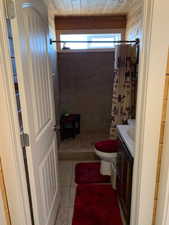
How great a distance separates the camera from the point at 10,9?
86cm

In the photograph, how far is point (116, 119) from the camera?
9.71ft

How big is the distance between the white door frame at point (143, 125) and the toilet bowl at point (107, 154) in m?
1.06

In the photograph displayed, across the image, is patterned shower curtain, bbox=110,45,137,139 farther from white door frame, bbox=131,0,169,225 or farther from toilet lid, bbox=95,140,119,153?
white door frame, bbox=131,0,169,225

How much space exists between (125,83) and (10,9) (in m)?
2.19

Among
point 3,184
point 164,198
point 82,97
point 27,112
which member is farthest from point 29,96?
point 82,97

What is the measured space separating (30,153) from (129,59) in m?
2.20

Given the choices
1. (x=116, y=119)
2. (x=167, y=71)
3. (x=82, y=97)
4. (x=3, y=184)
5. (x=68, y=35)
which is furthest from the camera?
(x=82, y=97)

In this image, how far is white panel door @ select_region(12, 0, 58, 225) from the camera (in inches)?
38.9

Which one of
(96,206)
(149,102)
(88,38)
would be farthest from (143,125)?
(88,38)

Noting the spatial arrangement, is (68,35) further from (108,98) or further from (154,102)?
(154,102)

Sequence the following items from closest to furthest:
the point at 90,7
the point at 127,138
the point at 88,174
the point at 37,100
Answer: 1. the point at 37,100
2. the point at 127,138
3. the point at 88,174
4. the point at 90,7

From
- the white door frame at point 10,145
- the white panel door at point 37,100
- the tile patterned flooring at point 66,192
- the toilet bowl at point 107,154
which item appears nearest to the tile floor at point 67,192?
the tile patterned flooring at point 66,192

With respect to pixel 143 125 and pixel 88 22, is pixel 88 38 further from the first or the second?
pixel 143 125

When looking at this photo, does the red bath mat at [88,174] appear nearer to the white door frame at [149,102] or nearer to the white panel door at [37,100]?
the white panel door at [37,100]
